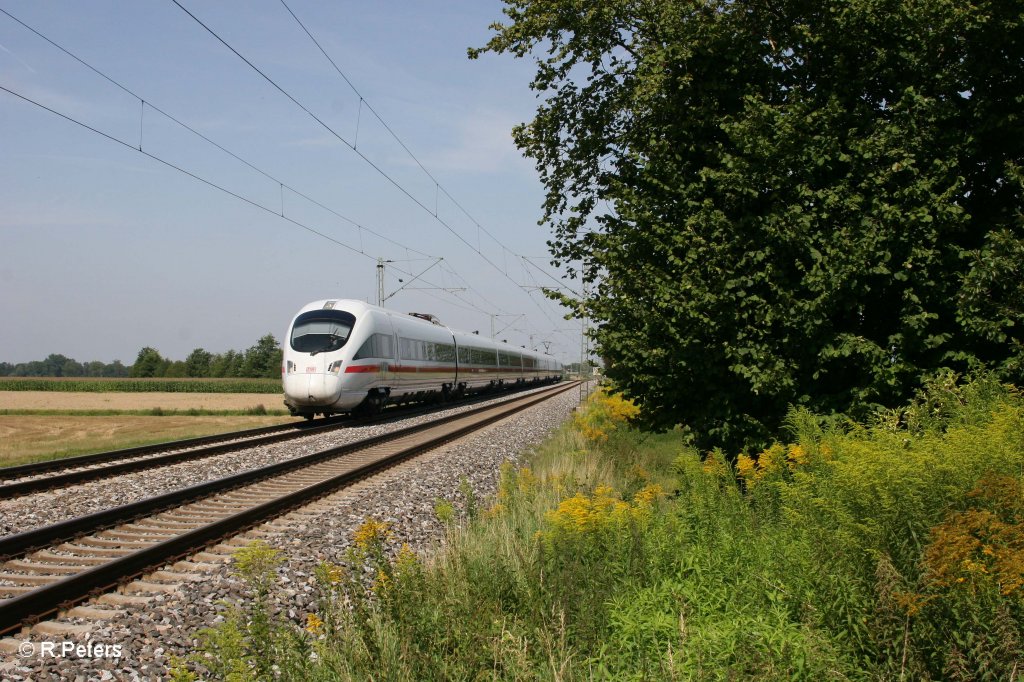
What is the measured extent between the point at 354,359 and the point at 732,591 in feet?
59.5

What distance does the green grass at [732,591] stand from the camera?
3402 mm

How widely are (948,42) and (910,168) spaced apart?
1323mm

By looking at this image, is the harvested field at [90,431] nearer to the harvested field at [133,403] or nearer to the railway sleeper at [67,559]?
the harvested field at [133,403]

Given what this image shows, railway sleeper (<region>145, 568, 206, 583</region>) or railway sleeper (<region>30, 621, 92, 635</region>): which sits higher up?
railway sleeper (<region>30, 621, 92, 635</region>)

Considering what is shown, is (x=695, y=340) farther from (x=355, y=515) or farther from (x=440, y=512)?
(x=355, y=515)

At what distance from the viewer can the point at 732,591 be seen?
447 centimetres

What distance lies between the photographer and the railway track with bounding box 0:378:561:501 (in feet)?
36.6

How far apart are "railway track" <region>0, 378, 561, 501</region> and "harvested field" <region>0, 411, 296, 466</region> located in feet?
7.00

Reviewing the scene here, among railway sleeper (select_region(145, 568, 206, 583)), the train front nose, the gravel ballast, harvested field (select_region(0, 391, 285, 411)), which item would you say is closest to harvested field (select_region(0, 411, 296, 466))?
the train front nose

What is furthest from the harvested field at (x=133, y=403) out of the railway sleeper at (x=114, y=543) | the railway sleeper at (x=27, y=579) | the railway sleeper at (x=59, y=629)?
the railway sleeper at (x=59, y=629)

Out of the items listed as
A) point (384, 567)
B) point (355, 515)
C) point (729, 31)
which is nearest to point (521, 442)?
point (355, 515)

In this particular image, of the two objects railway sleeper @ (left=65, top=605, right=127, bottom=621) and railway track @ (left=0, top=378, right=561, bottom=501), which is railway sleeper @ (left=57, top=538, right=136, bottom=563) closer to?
railway sleeper @ (left=65, top=605, right=127, bottom=621)

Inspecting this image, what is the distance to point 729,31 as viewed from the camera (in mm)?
8703

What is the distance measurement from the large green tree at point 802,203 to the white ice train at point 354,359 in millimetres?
13145
